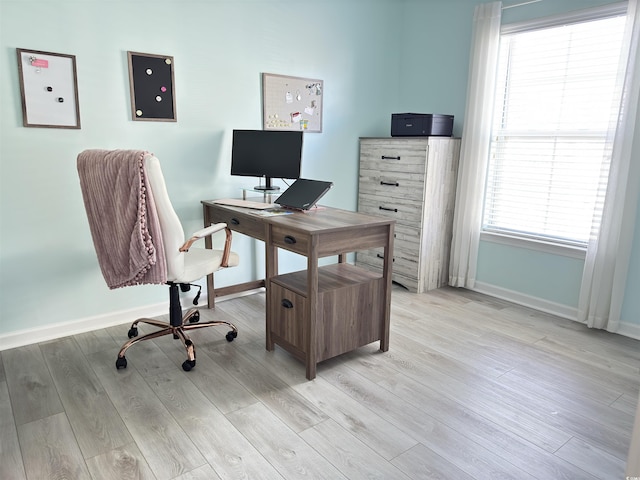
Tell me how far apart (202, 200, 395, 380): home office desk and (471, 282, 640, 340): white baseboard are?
4.86 ft

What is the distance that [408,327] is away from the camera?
3088 millimetres

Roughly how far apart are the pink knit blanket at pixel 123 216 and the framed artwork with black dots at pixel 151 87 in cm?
80

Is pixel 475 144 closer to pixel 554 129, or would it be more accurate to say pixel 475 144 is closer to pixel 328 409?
pixel 554 129

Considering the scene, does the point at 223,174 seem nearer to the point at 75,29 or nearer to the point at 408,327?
the point at 75,29

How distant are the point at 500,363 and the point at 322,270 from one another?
3.85 feet

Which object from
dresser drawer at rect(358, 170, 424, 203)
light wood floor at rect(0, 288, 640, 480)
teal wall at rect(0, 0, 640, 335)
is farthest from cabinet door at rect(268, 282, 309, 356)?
dresser drawer at rect(358, 170, 424, 203)

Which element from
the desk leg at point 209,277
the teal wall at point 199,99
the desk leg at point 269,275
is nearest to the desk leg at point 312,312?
the desk leg at point 269,275

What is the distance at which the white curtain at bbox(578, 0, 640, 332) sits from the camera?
9.02 ft

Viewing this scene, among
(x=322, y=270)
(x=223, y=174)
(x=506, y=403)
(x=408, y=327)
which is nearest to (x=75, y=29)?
(x=223, y=174)

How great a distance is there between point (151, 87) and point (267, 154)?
862mm

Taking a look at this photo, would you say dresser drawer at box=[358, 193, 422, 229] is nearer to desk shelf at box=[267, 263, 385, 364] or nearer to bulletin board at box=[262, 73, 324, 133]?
bulletin board at box=[262, 73, 324, 133]

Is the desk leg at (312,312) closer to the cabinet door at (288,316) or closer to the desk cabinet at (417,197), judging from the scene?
the cabinet door at (288,316)

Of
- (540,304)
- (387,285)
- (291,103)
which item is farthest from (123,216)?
(540,304)

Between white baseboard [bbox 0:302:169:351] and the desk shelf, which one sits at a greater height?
the desk shelf
